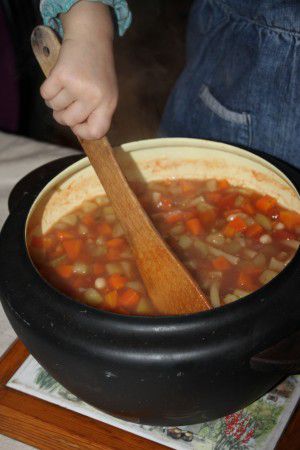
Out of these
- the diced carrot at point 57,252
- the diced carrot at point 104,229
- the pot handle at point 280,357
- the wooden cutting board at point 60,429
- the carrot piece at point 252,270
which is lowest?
the wooden cutting board at point 60,429

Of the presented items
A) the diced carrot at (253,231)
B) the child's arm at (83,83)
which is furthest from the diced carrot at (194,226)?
the child's arm at (83,83)

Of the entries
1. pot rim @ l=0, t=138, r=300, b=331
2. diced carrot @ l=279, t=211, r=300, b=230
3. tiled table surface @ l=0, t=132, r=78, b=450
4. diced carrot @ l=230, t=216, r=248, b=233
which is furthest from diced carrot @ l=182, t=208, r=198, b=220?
tiled table surface @ l=0, t=132, r=78, b=450

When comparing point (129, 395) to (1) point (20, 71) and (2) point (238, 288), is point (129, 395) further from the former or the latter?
(1) point (20, 71)

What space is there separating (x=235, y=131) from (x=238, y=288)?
78cm

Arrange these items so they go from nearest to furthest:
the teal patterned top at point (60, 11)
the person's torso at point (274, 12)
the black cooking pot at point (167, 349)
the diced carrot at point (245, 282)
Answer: the black cooking pot at point (167, 349)
the diced carrot at point (245, 282)
the teal patterned top at point (60, 11)
the person's torso at point (274, 12)

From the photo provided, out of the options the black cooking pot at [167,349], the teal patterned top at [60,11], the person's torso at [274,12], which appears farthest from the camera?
the person's torso at [274,12]

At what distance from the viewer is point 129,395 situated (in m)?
0.92

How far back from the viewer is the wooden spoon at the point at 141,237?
109cm

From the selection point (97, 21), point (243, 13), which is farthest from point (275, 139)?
point (97, 21)

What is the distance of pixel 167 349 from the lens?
0.87m

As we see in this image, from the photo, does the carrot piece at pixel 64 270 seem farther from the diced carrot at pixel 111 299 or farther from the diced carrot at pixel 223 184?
the diced carrot at pixel 223 184

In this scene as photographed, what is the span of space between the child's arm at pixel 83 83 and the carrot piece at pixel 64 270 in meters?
0.29

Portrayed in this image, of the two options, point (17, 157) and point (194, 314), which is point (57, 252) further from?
point (17, 157)

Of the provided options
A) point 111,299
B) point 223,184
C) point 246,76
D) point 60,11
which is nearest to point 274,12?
point 246,76
